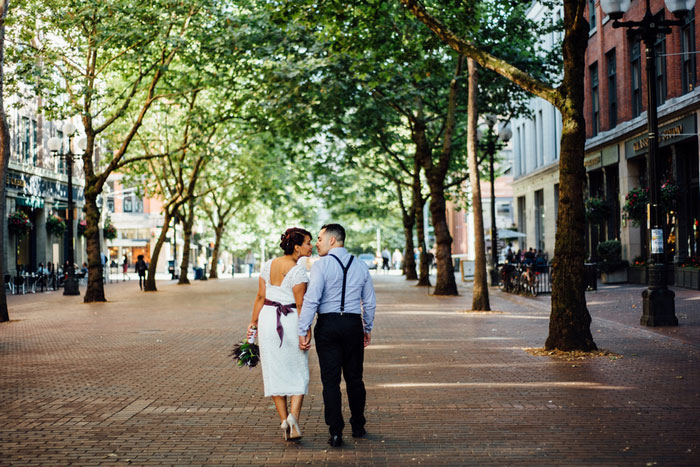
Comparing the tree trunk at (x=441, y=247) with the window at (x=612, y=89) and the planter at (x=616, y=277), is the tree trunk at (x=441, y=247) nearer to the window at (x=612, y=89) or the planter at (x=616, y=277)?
the planter at (x=616, y=277)

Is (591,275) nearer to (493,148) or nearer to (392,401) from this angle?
(493,148)

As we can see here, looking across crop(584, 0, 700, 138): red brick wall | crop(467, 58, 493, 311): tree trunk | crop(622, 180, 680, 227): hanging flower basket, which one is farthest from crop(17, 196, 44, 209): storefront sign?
crop(622, 180, 680, 227): hanging flower basket

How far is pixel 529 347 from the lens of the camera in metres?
13.6

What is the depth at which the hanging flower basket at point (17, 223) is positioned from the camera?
37.1m

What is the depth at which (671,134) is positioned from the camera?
26.9 metres

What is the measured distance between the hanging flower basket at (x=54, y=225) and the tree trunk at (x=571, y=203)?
118 feet

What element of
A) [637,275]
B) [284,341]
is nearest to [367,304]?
[284,341]

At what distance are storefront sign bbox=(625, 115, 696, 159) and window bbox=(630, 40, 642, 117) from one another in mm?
1373

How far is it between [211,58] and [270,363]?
2026 centimetres

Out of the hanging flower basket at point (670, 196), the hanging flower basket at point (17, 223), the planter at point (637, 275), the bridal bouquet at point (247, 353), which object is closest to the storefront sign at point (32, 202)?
the hanging flower basket at point (17, 223)

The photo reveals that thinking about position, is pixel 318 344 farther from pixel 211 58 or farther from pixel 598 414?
pixel 211 58

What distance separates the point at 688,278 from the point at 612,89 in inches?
452

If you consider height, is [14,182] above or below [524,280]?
above

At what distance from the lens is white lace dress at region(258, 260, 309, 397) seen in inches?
280
